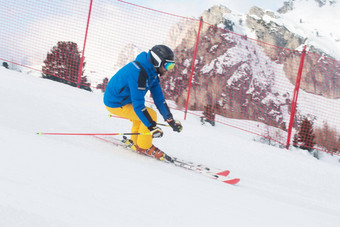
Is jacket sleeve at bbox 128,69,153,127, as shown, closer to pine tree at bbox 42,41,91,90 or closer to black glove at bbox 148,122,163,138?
black glove at bbox 148,122,163,138

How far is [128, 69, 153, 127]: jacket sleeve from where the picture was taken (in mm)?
3518

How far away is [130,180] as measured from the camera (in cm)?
249

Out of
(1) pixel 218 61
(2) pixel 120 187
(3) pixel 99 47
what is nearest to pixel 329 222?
(2) pixel 120 187

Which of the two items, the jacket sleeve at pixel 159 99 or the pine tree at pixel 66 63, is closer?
the jacket sleeve at pixel 159 99

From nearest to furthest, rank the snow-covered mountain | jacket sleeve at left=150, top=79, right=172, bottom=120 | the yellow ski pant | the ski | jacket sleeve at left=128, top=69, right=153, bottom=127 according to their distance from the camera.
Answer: jacket sleeve at left=128, top=69, right=153, bottom=127 < the ski < the yellow ski pant < jacket sleeve at left=150, top=79, right=172, bottom=120 < the snow-covered mountain

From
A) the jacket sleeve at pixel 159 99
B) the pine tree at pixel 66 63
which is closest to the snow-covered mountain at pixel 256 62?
the pine tree at pixel 66 63

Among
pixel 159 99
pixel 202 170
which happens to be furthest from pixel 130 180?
pixel 159 99

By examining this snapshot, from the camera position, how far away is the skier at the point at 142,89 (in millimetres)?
3541

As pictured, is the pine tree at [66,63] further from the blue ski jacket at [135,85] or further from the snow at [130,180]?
the blue ski jacket at [135,85]

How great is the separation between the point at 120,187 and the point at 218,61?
91.6 ft

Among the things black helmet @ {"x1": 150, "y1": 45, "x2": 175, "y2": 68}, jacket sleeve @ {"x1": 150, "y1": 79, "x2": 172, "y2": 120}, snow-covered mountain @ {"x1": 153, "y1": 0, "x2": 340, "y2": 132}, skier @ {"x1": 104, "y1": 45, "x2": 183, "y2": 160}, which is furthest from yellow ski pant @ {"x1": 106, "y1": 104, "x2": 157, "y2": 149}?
snow-covered mountain @ {"x1": 153, "y1": 0, "x2": 340, "y2": 132}

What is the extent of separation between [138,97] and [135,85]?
0.49 feet

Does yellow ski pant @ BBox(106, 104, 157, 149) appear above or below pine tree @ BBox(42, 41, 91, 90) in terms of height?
below

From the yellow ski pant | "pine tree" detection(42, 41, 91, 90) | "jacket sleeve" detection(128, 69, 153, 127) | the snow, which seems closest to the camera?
the snow
